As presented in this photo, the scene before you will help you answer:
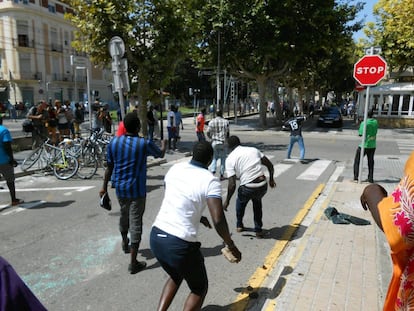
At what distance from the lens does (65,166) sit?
960 cm

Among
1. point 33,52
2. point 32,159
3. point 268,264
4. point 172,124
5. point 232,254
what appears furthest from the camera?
point 33,52

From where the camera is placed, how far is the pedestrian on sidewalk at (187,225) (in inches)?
112

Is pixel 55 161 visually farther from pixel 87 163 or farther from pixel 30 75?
pixel 30 75

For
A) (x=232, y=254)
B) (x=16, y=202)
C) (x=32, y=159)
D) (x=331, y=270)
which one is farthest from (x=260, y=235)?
(x=32, y=159)

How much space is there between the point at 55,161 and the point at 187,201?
788cm

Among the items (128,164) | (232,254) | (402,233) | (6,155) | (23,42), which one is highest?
(23,42)

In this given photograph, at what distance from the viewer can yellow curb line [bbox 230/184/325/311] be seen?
3.64m

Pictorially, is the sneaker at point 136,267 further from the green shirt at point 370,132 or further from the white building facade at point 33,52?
the white building facade at point 33,52

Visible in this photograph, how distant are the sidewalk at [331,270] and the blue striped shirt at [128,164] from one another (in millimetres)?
1892

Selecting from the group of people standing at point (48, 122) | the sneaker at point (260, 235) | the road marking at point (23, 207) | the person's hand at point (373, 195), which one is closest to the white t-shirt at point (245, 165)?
the sneaker at point (260, 235)

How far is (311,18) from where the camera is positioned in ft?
70.7

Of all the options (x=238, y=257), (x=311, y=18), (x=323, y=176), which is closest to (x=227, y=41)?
(x=311, y=18)

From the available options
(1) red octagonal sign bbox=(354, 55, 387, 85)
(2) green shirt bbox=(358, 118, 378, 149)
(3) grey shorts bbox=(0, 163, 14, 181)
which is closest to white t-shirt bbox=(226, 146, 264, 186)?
(1) red octagonal sign bbox=(354, 55, 387, 85)

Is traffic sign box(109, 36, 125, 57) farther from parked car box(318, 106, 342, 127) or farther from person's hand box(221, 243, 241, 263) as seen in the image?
parked car box(318, 106, 342, 127)
